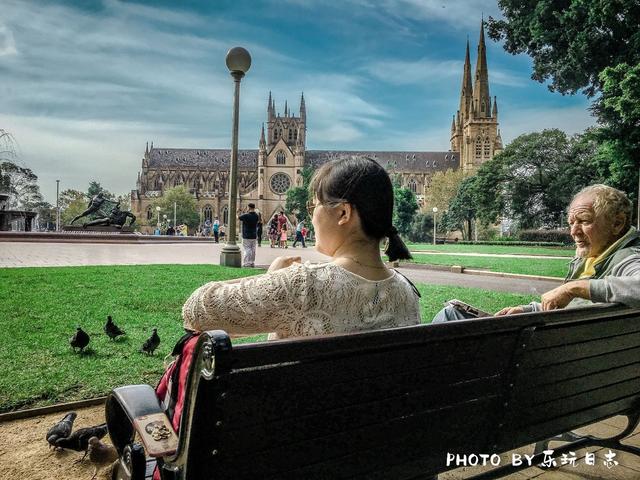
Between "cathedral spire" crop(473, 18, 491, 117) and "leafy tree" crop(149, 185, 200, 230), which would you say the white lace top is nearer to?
"leafy tree" crop(149, 185, 200, 230)

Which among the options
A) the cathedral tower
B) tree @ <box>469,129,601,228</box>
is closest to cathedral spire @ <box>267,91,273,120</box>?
the cathedral tower

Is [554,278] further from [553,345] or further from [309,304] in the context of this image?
Result: [309,304]

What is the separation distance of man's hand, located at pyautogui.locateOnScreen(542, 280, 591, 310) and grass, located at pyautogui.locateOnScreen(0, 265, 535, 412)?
306 centimetres

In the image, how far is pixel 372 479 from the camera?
5.08 ft

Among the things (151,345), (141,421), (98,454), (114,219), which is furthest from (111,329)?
(114,219)

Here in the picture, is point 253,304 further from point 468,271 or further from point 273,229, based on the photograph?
point 273,229

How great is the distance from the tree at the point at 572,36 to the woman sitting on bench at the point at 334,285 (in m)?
19.9

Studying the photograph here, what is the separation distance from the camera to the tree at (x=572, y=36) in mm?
18047

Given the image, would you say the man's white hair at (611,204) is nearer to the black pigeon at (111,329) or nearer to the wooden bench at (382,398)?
the wooden bench at (382,398)

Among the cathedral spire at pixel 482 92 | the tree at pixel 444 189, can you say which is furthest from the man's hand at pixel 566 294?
the cathedral spire at pixel 482 92

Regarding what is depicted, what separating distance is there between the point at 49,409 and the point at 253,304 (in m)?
2.66

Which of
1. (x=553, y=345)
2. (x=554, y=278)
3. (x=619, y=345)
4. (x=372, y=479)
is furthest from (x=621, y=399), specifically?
(x=554, y=278)

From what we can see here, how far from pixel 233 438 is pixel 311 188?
95 centimetres

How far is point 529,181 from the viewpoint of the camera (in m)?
49.1
